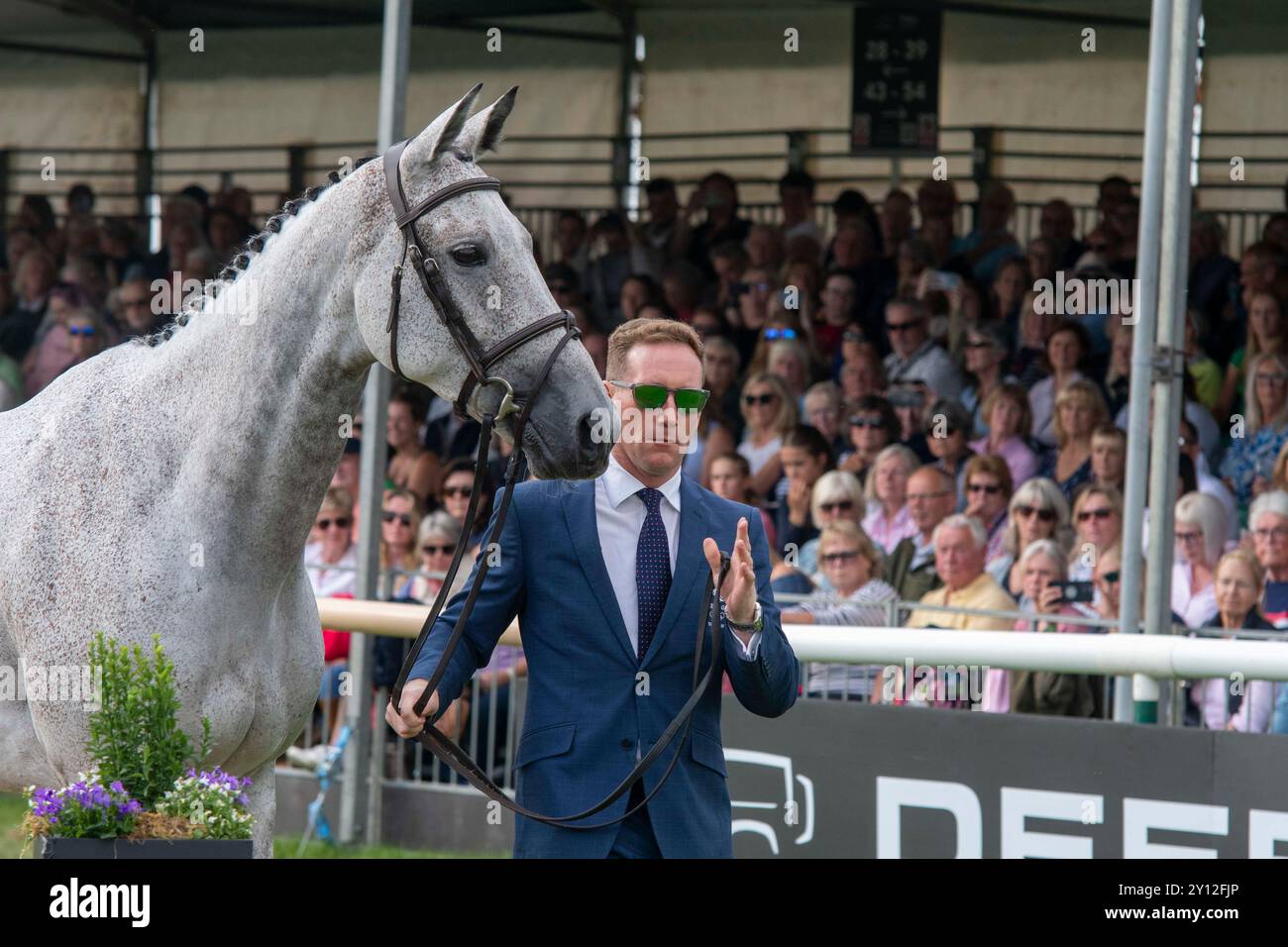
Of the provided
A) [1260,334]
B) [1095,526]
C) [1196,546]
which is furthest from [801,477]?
[1260,334]

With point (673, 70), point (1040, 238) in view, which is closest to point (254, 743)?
point (1040, 238)

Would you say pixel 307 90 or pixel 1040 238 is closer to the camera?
pixel 1040 238

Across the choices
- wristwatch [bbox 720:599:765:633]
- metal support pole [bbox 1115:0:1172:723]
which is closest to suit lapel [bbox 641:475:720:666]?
wristwatch [bbox 720:599:765:633]

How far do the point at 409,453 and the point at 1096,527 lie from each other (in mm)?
3875

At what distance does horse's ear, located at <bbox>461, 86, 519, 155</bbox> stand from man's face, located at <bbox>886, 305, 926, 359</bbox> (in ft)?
18.3

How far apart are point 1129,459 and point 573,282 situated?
506 centimetres

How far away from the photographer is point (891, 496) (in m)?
7.84

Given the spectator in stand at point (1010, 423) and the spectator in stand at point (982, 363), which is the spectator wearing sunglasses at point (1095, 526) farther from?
the spectator in stand at point (982, 363)

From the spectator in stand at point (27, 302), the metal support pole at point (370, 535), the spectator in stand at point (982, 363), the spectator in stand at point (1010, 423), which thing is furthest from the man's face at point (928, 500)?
the spectator in stand at point (27, 302)

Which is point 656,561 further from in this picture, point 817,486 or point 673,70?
point 673,70

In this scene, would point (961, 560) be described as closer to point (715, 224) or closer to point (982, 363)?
point (982, 363)
